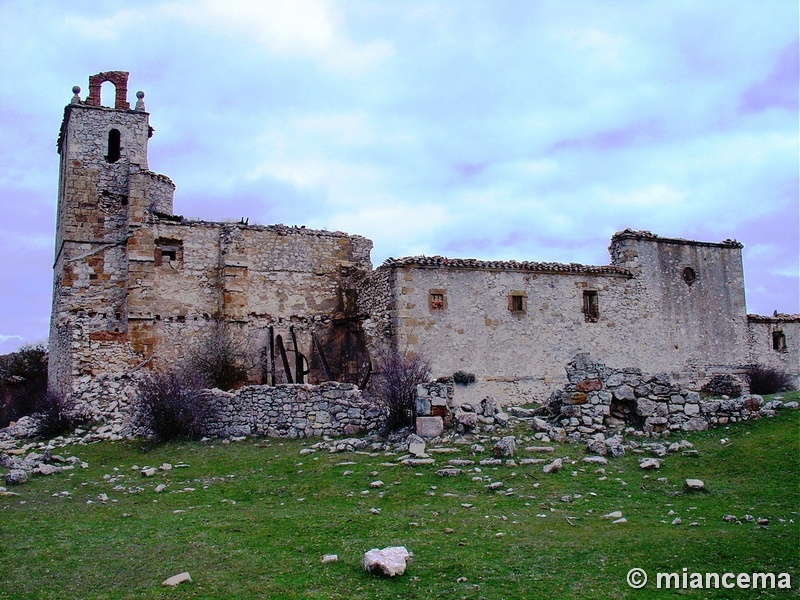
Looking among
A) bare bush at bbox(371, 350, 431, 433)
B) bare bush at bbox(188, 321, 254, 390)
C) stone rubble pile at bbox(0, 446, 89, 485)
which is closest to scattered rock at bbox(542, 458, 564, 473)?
bare bush at bbox(371, 350, 431, 433)

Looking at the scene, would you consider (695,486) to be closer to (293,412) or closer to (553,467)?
(553,467)

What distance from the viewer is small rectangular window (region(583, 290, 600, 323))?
80.2 feet

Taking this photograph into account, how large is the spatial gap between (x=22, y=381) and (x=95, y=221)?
29.7ft

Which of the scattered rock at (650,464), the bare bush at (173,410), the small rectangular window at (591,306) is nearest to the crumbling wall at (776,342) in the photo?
the small rectangular window at (591,306)

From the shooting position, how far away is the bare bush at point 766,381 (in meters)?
25.8

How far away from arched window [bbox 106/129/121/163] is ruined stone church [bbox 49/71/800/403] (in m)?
0.05

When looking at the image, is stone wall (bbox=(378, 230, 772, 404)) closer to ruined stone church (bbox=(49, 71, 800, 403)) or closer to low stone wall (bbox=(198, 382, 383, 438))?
ruined stone church (bbox=(49, 71, 800, 403))

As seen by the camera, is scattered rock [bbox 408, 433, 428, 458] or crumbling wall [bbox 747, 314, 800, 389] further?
crumbling wall [bbox 747, 314, 800, 389]

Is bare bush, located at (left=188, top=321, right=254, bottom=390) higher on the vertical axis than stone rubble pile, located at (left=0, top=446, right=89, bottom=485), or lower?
higher

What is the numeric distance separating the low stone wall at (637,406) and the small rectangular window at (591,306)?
10.00 m

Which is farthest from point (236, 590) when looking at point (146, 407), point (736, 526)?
point (146, 407)

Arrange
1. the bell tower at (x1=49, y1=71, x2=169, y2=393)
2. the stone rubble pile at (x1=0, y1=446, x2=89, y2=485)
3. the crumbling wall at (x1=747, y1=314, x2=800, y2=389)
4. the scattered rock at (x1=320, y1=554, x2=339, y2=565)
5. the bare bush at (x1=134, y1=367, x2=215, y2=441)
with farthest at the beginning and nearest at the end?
the crumbling wall at (x1=747, y1=314, x2=800, y2=389)
the bell tower at (x1=49, y1=71, x2=169, y2=393)
the bare bush at (x1=134, y1=367, x2=215, y2=441)
the stone rubble pile at (x1=0, y1=446, x2=89, y2=485)
the scattered rock at (x1=320, y1=554, x2=339, y2=565)

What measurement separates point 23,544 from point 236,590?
354 centimetres

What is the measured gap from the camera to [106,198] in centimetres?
2409
